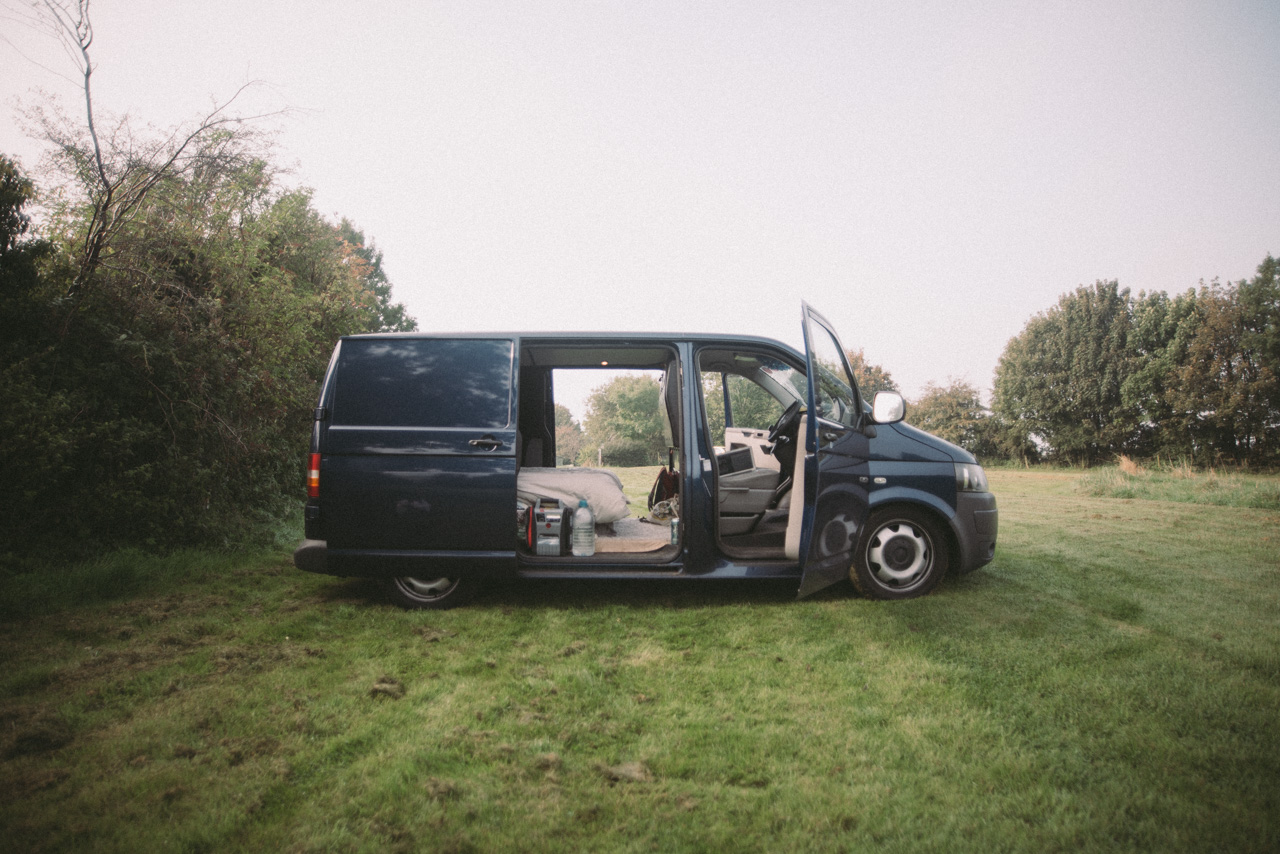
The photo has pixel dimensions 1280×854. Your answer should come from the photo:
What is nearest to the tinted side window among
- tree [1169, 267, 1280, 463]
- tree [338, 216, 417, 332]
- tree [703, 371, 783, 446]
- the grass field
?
the grass field

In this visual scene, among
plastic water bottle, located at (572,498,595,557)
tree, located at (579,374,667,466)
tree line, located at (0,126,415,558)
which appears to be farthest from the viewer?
tree, located at (579,374,667,466)

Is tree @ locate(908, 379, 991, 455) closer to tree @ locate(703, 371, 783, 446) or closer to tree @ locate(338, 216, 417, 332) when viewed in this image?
tree @ locate(338, 216, 417, 332)

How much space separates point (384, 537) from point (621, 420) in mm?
5706

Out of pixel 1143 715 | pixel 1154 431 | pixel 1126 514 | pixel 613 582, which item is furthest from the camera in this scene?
pixel 1154 431

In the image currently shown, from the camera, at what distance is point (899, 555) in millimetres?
4242

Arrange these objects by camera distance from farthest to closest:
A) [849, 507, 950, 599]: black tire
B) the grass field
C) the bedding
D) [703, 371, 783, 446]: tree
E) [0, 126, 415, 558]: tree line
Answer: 1. [703, 371, 783, 446]: tree
2. [0, 126, 415, 558]: tree line
3. the bedding
4. [849, 507, 950, 599]: black tire
5. the grass field

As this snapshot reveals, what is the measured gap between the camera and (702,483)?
163 inches

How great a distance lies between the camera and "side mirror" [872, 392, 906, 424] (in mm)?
4066

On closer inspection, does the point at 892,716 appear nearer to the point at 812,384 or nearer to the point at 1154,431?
the point at 812,384

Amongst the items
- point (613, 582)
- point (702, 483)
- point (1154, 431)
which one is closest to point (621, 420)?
point (613, 582)

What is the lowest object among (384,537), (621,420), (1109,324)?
(384,537)

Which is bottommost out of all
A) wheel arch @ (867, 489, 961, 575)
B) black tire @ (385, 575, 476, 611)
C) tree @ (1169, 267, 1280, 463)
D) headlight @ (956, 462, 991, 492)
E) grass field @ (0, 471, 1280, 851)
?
grass field @ (0, 471, 1280, 851)

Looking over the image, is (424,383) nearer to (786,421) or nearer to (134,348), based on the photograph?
(786,421)

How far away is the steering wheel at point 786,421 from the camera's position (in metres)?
4.78
